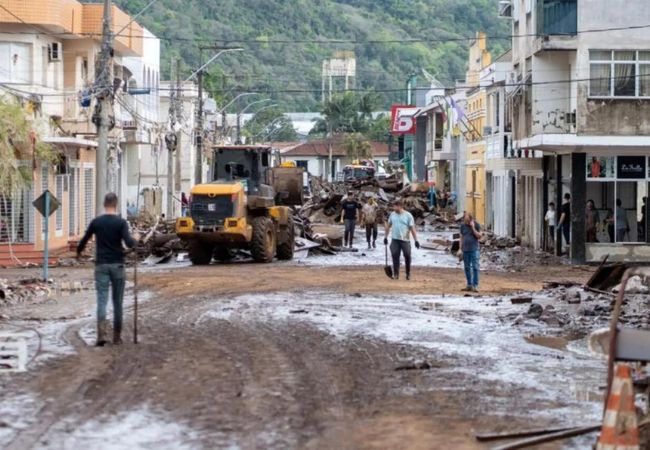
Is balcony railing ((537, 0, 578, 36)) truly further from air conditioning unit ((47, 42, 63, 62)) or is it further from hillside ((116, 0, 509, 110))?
hillside ((116, 0, 509, 110))

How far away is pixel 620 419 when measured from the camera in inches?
360

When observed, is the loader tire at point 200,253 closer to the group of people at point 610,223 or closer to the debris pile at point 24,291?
the debris pile at point 24,291

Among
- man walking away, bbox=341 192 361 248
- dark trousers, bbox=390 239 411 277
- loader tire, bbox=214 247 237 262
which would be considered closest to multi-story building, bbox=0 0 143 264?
loader tire, bbox=214 247 237 262

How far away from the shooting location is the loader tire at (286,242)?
124 feet

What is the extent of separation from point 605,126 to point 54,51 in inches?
808

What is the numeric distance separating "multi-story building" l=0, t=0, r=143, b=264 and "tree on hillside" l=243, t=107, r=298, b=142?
296ft

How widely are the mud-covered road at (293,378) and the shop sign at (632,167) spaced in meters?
16.5

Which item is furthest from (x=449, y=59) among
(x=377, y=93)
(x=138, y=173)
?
(x=138, y=173)

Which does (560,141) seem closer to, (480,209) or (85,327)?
(85,327)

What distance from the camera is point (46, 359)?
14.8 metres

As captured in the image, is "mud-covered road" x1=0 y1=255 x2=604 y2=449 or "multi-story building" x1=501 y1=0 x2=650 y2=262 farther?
"multi-story building" x1=501 y1=0 x2=650 y2=262

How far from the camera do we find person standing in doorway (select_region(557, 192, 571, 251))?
38.8m

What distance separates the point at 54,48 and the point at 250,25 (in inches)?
5207

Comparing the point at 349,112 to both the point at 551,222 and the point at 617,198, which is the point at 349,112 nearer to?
the point at 551,222
